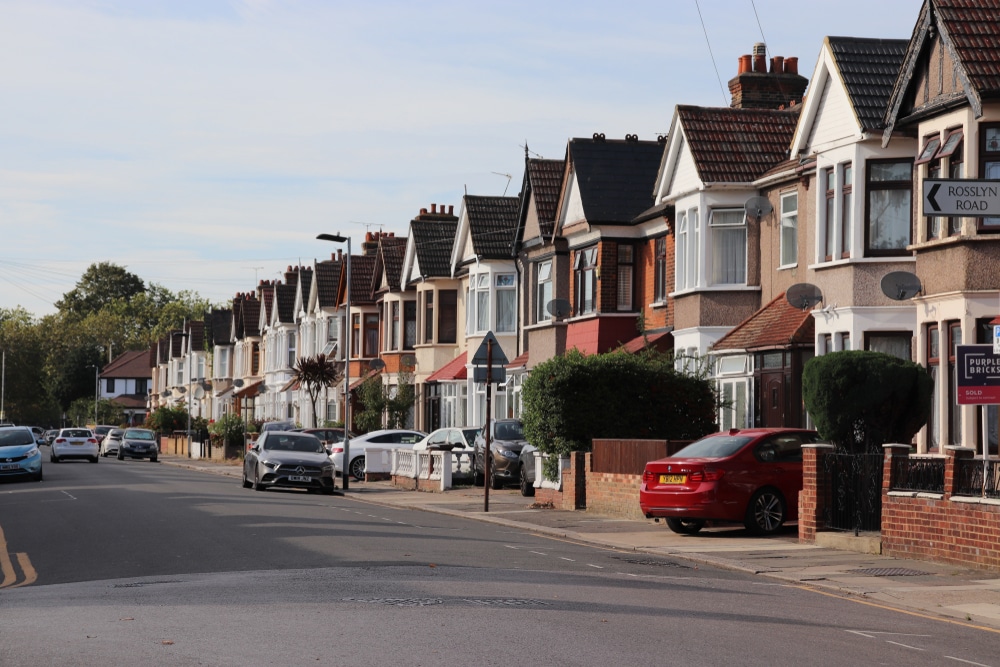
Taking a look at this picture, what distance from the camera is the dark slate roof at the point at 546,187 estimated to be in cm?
4281

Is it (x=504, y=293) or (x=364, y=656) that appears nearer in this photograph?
(x=364, y=656)

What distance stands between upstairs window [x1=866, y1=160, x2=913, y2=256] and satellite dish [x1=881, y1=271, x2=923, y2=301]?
262 centimetres

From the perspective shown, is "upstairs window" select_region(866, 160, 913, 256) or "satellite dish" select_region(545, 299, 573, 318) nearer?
"upstairs window" select_region(866, 160, 913, 256)

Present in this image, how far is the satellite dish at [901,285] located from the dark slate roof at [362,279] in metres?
41.2

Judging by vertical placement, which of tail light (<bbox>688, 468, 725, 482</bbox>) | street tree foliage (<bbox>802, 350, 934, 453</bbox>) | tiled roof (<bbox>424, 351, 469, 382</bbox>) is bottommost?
tail light (<bbox>688, 468, 725, 482</bbox>)

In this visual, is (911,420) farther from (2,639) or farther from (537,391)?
(2,639)

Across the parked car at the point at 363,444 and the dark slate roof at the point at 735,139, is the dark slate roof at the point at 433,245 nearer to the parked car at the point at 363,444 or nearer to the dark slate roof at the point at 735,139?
the parked car at the point at 363,444

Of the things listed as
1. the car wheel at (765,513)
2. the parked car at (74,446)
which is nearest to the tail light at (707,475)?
the car wheel at (765,513)

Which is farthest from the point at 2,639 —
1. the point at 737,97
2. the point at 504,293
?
the point at 504,293

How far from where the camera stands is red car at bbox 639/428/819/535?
21.1 m

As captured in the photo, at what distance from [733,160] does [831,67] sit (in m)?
4.79

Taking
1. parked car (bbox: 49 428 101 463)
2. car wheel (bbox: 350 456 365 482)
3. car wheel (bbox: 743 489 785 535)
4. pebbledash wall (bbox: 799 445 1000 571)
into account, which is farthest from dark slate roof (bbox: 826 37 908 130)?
parked car (bbox: 49 428 101 463)

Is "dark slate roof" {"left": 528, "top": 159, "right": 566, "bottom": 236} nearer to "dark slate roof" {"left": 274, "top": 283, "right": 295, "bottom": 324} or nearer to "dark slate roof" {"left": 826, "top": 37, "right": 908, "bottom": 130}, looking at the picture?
"dark slate roof" {"left": 826, "top": 37, "right": 908, "bottom": 130}

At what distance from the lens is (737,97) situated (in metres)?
37.0
